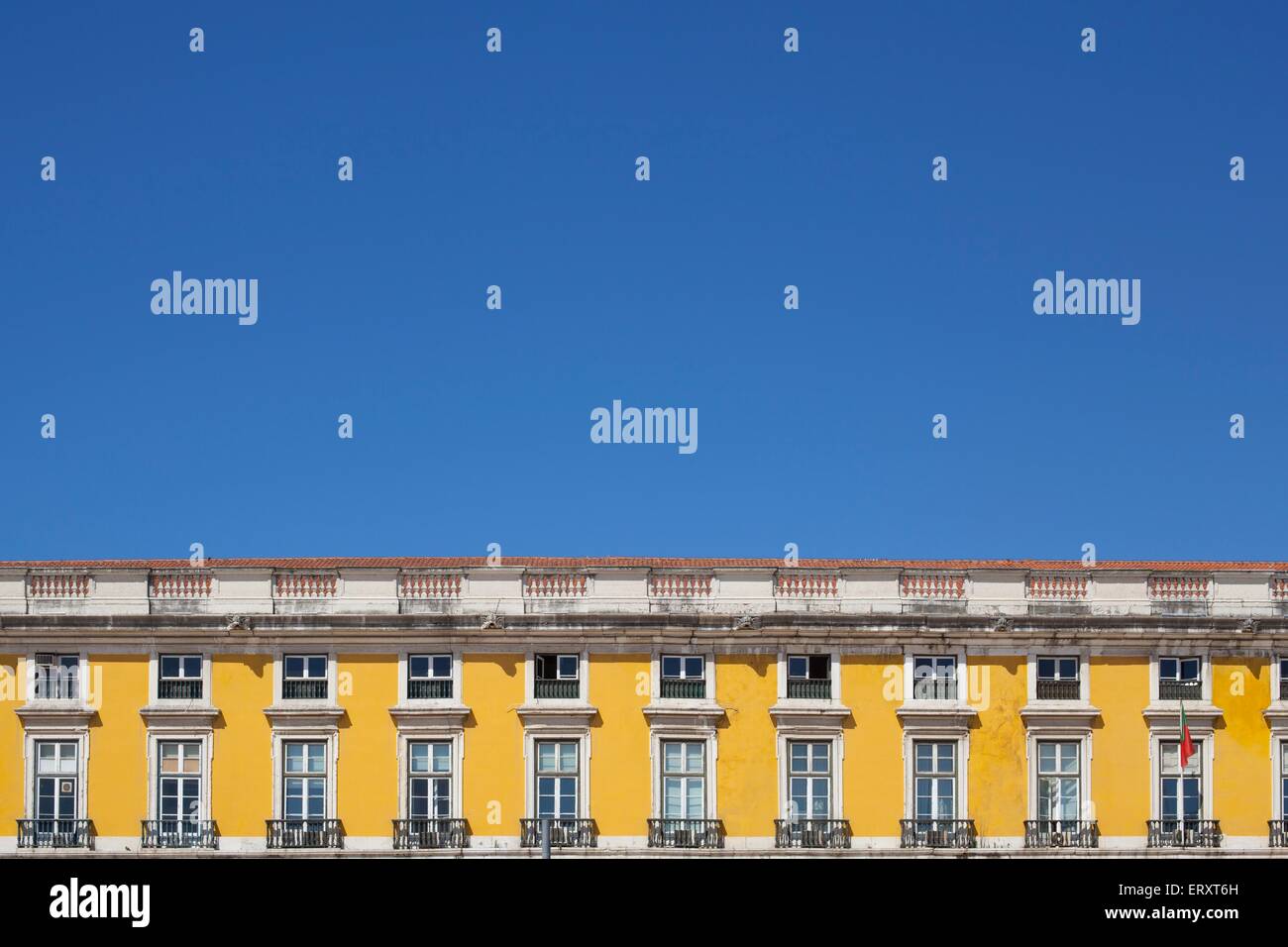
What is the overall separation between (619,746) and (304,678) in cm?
615

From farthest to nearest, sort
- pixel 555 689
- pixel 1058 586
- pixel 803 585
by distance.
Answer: pixel 1058 586
pixel 803 585
pixel 555 689

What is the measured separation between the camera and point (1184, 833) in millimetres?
37938

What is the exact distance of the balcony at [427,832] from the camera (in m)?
37.4

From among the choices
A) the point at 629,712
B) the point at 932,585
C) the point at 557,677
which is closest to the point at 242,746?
the point at 557,677

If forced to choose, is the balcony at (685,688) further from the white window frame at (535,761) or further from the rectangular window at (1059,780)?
the rectangular window at (1059,780)

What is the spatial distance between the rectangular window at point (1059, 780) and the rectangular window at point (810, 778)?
13.4ft

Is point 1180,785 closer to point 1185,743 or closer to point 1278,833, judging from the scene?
point 1185,743

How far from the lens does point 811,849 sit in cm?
3750

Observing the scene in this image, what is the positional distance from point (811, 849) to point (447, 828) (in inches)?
269

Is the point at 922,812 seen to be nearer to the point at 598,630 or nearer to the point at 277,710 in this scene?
the point at 598,630

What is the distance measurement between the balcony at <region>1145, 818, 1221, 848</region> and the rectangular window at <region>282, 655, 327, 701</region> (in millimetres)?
15970
